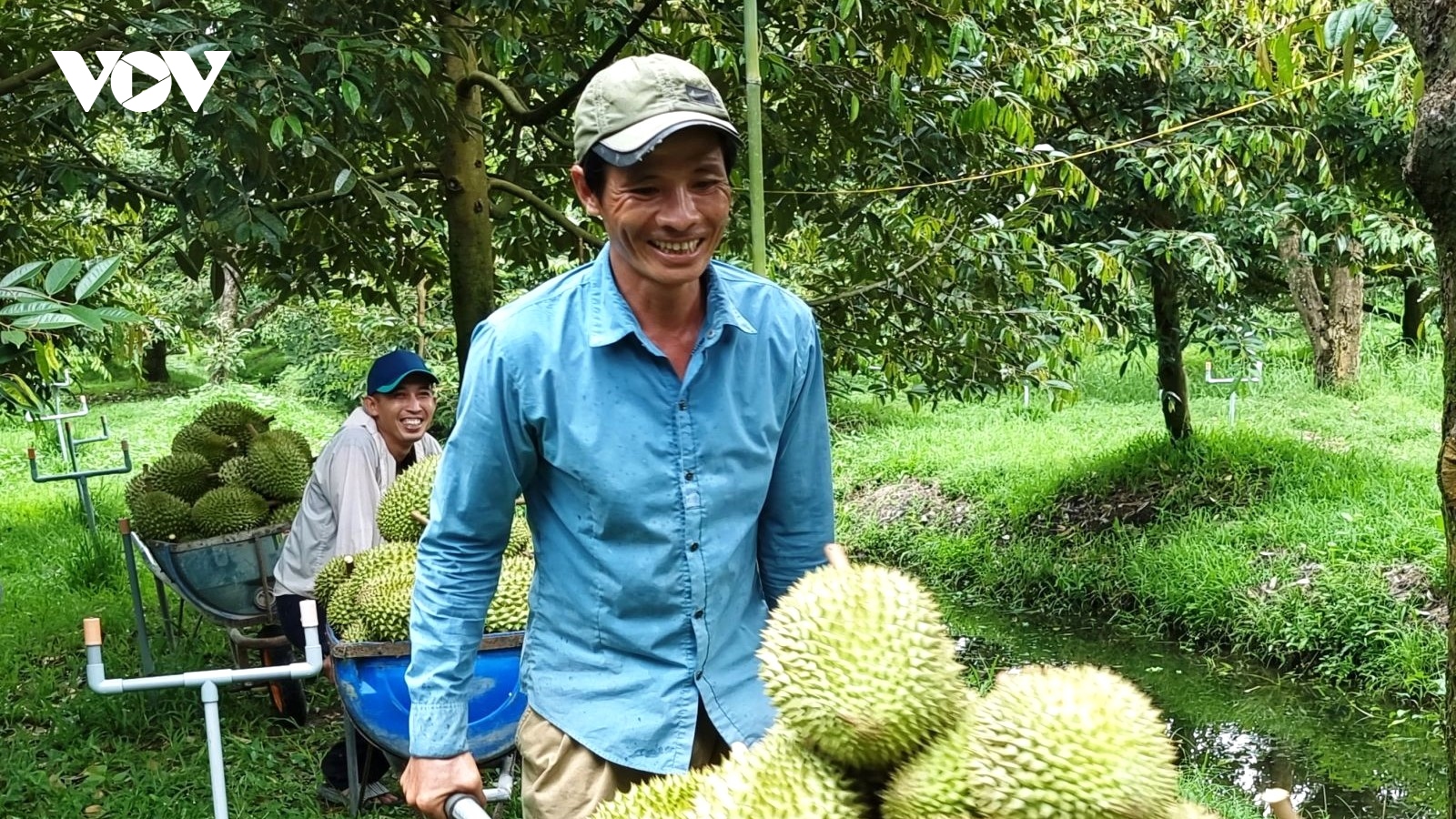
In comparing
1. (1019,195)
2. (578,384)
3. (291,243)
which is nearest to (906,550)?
(1019,195)

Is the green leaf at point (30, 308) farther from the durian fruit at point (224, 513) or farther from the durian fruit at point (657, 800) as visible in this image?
→ the durian fruit at point (224, 513)

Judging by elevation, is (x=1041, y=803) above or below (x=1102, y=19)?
below

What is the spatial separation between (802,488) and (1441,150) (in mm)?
1261

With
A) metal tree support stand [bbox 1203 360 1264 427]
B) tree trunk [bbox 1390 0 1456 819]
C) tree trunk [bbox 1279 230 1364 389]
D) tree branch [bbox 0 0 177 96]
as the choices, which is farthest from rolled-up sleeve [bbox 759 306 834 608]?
tree trunk [bbox 1279 230 1364 389]

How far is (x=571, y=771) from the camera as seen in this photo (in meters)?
1.98

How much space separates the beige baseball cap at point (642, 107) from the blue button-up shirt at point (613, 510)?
276 mm

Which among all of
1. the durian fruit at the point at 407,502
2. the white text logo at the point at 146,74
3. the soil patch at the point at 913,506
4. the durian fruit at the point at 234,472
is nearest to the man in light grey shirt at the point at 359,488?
the durian fruit at the point at 407,502

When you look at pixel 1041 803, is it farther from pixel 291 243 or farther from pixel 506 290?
pixel 506 290

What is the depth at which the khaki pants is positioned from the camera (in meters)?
1.96

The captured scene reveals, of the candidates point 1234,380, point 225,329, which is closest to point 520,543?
point 1234,380

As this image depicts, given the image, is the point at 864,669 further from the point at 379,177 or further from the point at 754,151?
the point at 379,177

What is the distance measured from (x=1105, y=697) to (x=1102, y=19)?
6.56 m

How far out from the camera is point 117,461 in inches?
507

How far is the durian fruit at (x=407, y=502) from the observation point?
13.0 ft
